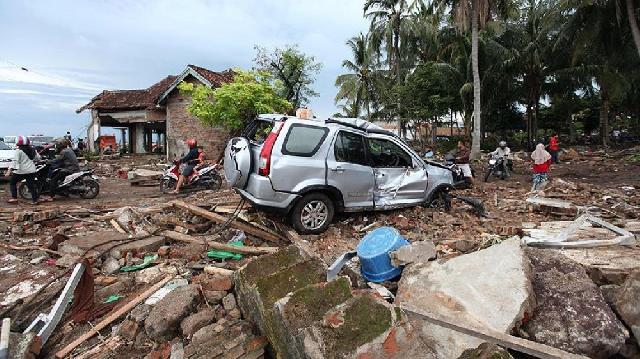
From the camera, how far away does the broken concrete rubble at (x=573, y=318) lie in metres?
2.86

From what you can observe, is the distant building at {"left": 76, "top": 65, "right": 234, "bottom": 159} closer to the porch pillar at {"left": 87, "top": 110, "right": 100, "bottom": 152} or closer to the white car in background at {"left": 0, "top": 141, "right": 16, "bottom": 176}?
the porch pillar at {"left": 87, "top": 110, "right": 100, "bottom": 152}

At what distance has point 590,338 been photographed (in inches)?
113

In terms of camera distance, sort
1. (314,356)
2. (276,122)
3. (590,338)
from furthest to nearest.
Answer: (276,122) < (590,338) < (314,356)

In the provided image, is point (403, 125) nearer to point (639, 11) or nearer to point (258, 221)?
point (639, 11)

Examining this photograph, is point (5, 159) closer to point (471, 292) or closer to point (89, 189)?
point (89, 189)

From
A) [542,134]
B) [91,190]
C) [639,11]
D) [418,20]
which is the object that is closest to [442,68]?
[418,20]

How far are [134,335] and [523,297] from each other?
11.2ft

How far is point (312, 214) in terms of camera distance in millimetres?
6438

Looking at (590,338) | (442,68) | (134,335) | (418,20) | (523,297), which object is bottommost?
(134,335)

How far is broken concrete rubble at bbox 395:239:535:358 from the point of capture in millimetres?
2924

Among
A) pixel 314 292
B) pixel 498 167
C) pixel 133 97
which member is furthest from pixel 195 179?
pixel 133 97

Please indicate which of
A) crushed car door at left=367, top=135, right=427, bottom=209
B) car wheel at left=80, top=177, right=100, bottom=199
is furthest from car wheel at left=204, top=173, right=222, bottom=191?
crushed car door at left=367, top=135, right=427, bottom=209

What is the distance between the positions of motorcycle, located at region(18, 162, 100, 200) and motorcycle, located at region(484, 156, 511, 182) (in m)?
12.5

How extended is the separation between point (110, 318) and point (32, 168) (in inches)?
299
